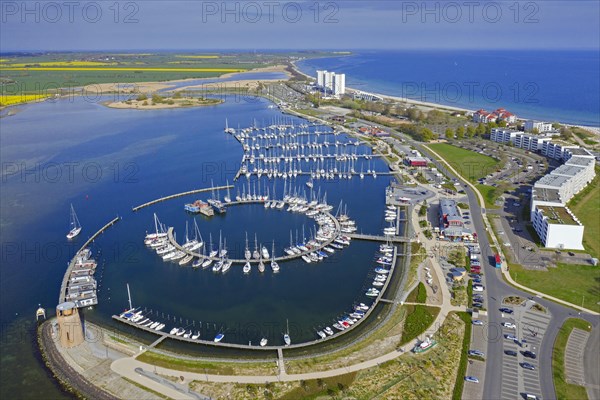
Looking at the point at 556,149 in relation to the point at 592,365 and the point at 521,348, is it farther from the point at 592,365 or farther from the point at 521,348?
the point at 521,348

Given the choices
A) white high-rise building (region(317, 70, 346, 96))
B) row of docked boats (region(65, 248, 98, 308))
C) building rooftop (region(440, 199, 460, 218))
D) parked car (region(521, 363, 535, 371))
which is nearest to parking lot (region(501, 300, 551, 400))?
parked car (region(521, 363, 535, 371))

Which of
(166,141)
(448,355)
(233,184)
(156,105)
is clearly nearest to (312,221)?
(233,184)

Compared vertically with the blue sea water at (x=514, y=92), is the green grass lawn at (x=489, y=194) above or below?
below

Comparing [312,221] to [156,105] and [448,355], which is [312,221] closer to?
[448,355]

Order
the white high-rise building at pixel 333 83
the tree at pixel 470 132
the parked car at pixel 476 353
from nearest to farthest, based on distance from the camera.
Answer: the parked car at pixel 476 353 → the tree at pixel 470 132 → the white high-rise building at pixel 333 83

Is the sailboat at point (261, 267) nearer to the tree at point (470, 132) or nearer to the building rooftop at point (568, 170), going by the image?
the building rooftop at point (568, 170)

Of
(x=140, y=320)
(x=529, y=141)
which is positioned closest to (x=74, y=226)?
(x=140, y=320)

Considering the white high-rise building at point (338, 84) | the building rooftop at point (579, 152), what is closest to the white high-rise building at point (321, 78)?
the white high-rise building at point (338, 84)
